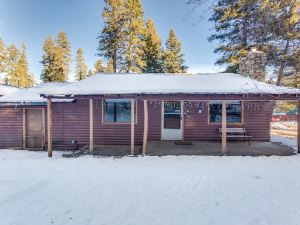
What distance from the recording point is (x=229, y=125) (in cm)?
1068

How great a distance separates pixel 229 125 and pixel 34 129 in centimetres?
966

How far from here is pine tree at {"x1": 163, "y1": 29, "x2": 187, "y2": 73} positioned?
26062mm

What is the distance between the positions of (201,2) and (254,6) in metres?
1.43

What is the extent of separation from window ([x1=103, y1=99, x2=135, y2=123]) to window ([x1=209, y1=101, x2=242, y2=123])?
13.3ft

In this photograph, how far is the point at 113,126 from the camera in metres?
10.7

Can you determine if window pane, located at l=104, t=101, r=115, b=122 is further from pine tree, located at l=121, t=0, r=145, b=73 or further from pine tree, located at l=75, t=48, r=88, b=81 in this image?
pine tree, located at l=75, t=48, r=88, b=81

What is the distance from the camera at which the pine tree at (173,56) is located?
85.5ft

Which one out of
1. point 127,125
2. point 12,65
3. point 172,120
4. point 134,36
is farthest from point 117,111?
point 12,65

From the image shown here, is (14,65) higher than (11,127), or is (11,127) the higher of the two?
(14,65)

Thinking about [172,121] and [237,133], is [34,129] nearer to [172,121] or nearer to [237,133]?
[172,121]

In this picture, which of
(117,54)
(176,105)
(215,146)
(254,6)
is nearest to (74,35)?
(117,54)

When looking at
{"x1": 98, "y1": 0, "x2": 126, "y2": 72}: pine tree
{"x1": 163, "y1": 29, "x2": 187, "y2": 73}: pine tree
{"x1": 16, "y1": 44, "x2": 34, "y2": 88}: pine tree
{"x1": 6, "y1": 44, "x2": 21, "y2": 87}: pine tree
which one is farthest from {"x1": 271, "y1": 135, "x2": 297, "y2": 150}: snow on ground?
{"x1": 16, "y1": 44, "x2": 34, "y2": 88}: pine tree

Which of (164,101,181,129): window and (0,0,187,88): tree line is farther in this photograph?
(0,0,187,88): tree line

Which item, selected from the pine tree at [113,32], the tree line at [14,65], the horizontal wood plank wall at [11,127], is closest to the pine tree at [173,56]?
the pine tree at [113,32]
